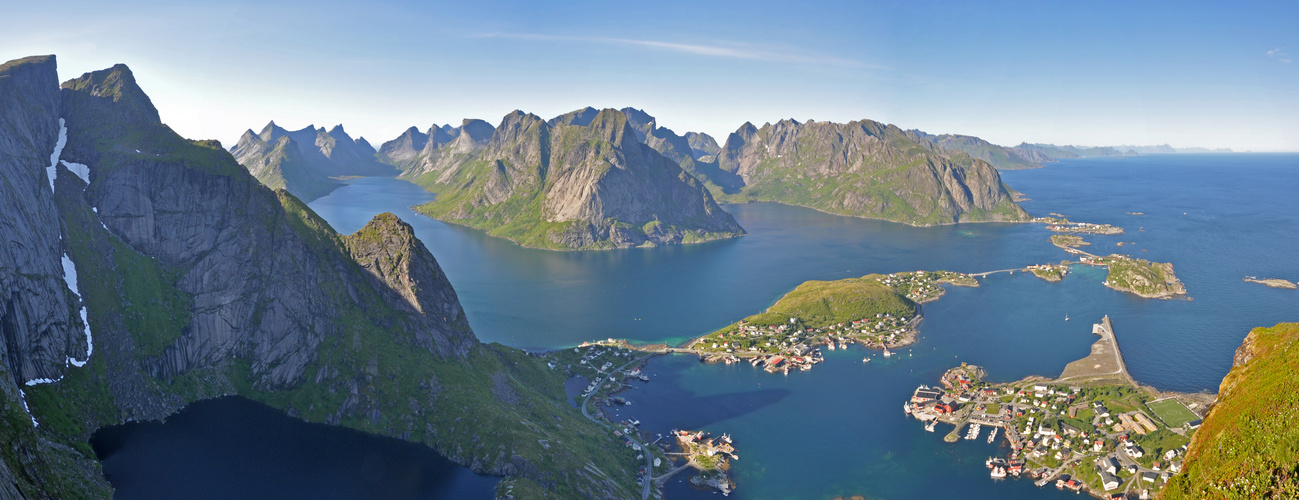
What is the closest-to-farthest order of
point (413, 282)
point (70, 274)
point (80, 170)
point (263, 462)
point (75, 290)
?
point (263, 462) → point (75, 290) → point (70, 274) → point (413, 282) → point (80, 170)

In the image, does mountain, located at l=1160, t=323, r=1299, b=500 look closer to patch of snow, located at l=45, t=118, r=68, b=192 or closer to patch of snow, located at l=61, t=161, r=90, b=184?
patch of snow, located at l=45, t=118, r=68, b=192

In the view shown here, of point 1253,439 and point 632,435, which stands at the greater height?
point 1253,439

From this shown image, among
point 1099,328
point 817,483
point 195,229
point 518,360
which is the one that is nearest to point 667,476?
point 817,483

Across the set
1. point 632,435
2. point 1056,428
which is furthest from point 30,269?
point 1056,428

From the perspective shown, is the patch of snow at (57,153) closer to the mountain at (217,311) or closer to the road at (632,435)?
the mountain at (217,311)

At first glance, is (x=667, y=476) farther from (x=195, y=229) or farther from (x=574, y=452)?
(x=195, y=229)

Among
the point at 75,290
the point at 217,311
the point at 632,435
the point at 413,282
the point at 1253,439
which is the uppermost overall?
the point at 75,290

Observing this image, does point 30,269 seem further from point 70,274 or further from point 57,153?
point 57,153
